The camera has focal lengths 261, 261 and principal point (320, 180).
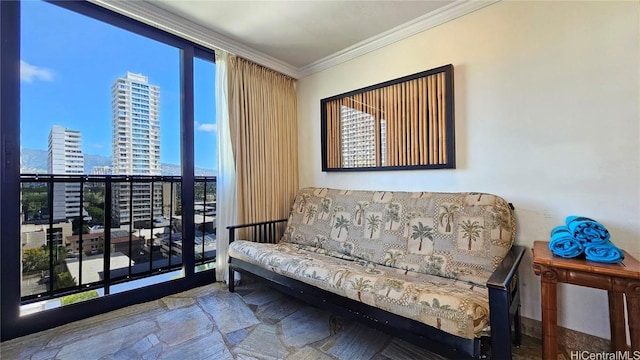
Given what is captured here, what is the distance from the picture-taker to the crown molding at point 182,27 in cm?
201

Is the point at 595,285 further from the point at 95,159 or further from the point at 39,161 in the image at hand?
the point at 39,161

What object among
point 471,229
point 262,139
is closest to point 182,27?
point 262,139

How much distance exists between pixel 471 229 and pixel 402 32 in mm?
1773

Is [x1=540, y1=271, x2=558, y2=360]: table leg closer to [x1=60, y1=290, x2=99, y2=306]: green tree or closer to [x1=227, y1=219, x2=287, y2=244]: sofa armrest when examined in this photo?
[x1=227, y1=219, x2=287, y2=244]: sofa armrest

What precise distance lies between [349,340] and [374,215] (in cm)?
97

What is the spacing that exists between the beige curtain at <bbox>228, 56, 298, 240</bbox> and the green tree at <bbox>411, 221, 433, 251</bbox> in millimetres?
1573

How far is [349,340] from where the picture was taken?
5.66 ft

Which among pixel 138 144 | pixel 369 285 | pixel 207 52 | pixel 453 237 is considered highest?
pixel 207 52

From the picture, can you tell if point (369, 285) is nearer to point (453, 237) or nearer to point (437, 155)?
point (453, 237)

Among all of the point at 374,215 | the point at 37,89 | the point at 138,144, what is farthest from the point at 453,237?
the point at 37,89

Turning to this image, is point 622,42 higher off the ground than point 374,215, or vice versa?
point 622,42

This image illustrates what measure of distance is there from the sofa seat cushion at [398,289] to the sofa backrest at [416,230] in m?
0.10

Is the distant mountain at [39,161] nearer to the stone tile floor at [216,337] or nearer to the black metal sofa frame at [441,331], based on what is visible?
the stone tile floor at [216,337]

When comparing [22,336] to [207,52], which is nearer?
[22,336]
